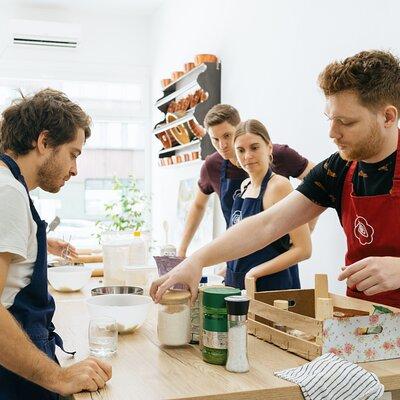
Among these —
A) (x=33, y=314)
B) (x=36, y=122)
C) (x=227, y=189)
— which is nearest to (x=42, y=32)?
(x=227, y=189)

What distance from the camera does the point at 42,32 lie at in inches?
217

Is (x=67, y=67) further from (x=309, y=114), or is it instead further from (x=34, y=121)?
(x=34, y=121)

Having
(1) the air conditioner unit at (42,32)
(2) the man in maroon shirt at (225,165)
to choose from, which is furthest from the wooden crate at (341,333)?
(1) the air conditioner unit at (42,32)

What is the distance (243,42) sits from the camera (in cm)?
390

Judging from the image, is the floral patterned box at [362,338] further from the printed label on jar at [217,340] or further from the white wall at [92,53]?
the white wall at [92,53]

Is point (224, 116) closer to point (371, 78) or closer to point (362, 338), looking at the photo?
point (371, 78)

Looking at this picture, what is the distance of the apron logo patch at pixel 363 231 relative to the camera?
1.70 meters

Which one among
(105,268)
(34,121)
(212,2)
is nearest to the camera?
(34,121)

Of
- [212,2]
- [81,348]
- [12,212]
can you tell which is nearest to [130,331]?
[81,348]

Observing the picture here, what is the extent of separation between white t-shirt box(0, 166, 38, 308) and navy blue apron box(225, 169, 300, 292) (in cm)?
128

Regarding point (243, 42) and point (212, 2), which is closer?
point (243, 42)

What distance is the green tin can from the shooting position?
141cm

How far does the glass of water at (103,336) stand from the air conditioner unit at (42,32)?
4.56 meters

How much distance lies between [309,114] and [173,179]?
262cm
